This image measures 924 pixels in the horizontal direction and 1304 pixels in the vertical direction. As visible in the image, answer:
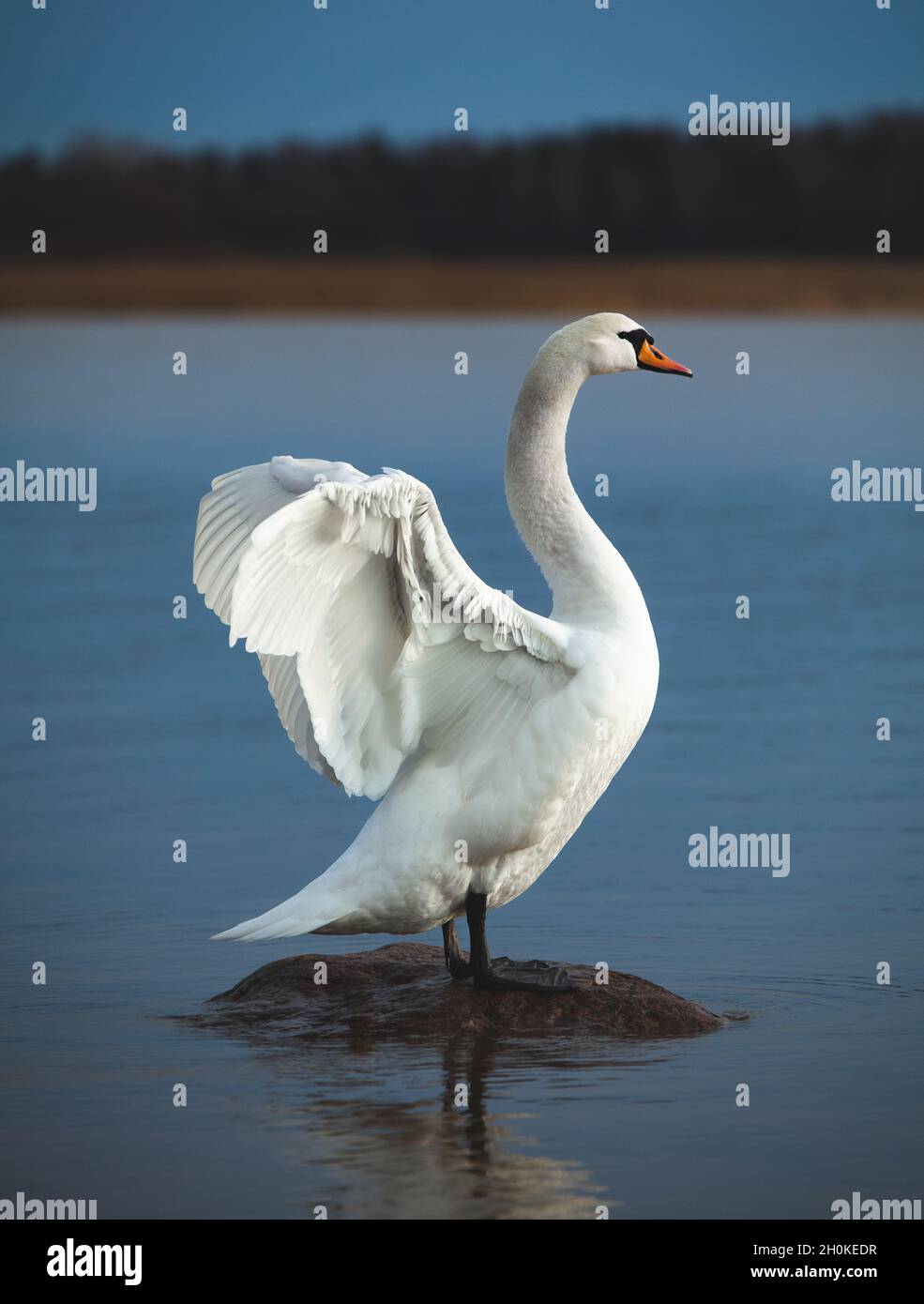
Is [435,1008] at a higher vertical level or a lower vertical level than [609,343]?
lower

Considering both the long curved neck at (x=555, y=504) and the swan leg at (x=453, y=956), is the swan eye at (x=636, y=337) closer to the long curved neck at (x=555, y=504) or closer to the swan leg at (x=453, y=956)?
the long curved neck at (x=555, y=504)

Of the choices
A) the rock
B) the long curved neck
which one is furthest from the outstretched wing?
the rock

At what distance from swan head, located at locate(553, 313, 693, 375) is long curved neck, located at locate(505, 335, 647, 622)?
0.06 metres

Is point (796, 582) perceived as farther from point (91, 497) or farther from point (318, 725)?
point (318, 725)

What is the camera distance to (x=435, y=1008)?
8.84 meters

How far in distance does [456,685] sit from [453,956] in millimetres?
1141

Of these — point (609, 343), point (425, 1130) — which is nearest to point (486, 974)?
point (425, 1130)

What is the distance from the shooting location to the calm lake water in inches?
294

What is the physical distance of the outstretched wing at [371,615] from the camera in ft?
26.0

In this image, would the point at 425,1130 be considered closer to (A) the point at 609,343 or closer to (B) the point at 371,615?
(B) the point at 371,615

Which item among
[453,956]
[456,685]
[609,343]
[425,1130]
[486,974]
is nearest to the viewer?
[425,1130]

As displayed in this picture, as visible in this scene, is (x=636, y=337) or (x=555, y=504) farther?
(x=636, y=337)

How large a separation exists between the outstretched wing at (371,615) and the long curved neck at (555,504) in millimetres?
Answer: 340

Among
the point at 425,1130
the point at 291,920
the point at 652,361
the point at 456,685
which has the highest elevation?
the point at 652,361
